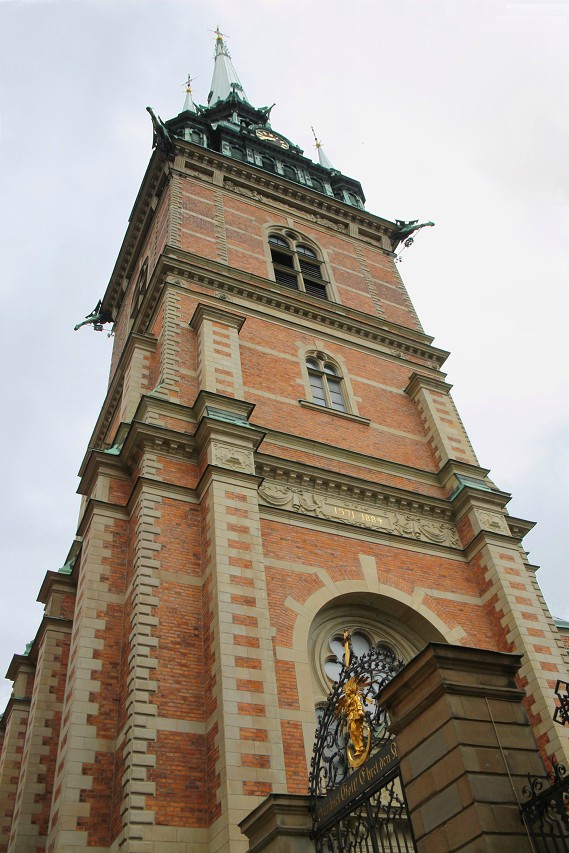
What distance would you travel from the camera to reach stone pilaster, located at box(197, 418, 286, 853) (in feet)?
34.0

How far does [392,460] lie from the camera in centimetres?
1878

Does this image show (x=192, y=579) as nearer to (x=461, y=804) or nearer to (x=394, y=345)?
(x=461, y=804)

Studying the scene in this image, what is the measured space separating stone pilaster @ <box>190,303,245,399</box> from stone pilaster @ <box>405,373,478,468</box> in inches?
216

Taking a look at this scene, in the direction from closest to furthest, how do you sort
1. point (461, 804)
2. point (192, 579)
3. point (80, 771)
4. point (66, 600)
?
point (461, 804) → point (80, 771) → point (192, 579) → point (66, 600)

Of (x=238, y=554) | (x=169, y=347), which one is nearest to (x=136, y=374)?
(x=169, y=347)

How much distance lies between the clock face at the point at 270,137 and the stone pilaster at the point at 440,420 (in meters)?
18.0

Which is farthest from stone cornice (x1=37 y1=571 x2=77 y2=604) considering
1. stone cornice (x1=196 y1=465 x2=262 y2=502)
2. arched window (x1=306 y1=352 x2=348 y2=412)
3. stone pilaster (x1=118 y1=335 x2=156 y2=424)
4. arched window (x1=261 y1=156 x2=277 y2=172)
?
arched window (x1=261 y1=156 x2=277 y2=172)

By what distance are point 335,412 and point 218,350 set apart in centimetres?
330

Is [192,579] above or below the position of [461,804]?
above

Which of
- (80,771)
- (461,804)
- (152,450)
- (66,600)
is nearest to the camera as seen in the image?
(461,804)

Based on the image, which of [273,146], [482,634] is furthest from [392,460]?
[273,146]

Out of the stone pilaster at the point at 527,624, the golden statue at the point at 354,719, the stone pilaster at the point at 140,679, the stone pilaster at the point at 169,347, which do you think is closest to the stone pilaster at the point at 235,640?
the stone pilaster at the point at 140,679

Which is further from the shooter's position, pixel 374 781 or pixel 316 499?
pixel 316 499

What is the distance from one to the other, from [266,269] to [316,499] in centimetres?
974
